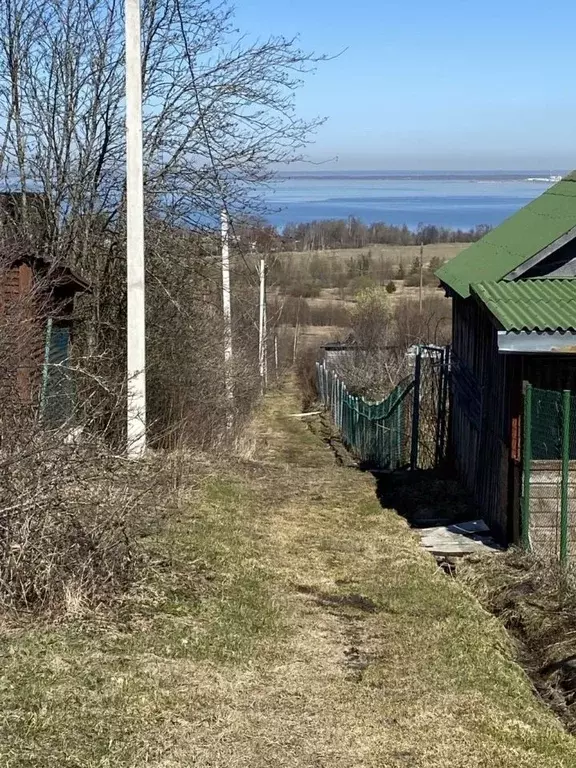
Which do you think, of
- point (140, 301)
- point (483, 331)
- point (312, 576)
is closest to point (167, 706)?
point (312, 576)

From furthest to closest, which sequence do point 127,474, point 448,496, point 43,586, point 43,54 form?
point 43,54 → point 448,496 → point 127,474 → point 43,586

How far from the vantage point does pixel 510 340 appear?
29.5ft

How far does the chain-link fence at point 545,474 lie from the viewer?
902cm

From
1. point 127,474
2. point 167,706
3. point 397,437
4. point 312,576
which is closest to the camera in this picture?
point 167,706

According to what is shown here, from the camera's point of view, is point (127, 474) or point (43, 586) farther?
point (127, 474)

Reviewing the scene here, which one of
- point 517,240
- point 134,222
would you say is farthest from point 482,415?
point 134,222

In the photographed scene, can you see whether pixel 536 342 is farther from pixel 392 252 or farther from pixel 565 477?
pixel 392 252

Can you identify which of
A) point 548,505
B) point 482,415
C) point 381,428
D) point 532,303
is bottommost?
point 381,428

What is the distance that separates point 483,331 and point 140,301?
13.6ft

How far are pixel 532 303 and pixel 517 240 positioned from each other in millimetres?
3706

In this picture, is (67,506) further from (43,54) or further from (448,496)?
(43,54)

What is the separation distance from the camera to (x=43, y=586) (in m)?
6.54

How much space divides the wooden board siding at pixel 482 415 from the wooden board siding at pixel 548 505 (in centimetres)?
36

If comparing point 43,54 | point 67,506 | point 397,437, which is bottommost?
point 397,437
